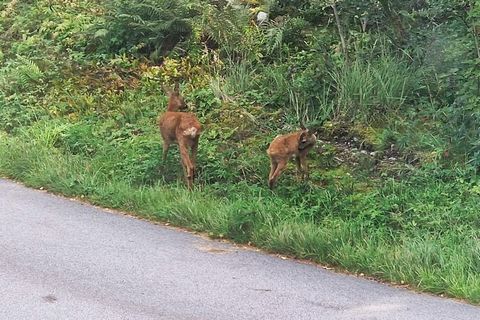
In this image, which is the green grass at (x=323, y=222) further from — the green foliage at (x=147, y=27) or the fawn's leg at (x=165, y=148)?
the green foliage at (x=147, y=27)

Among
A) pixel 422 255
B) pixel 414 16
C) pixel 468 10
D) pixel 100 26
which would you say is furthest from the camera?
pixel 100 26

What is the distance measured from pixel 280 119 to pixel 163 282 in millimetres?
5480

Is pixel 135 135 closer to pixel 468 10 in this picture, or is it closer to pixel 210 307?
pixel 468 10

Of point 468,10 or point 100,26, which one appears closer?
point 468,10

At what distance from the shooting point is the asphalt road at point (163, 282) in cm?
623

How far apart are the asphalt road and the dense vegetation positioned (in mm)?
434

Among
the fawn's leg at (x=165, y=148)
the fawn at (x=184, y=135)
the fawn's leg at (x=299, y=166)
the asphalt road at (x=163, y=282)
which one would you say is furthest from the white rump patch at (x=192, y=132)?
the asphalt road at (x=163, y=282)

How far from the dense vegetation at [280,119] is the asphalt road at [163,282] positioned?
43cm

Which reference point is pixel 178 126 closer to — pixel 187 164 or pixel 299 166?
pixel 187 164

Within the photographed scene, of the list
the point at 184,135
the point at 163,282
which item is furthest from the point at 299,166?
the point at 163,282

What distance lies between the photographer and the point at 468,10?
10.3m

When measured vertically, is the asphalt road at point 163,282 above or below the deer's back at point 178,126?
below

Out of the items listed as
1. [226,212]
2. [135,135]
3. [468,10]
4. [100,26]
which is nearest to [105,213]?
[226,212]

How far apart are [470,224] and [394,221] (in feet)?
2.67
